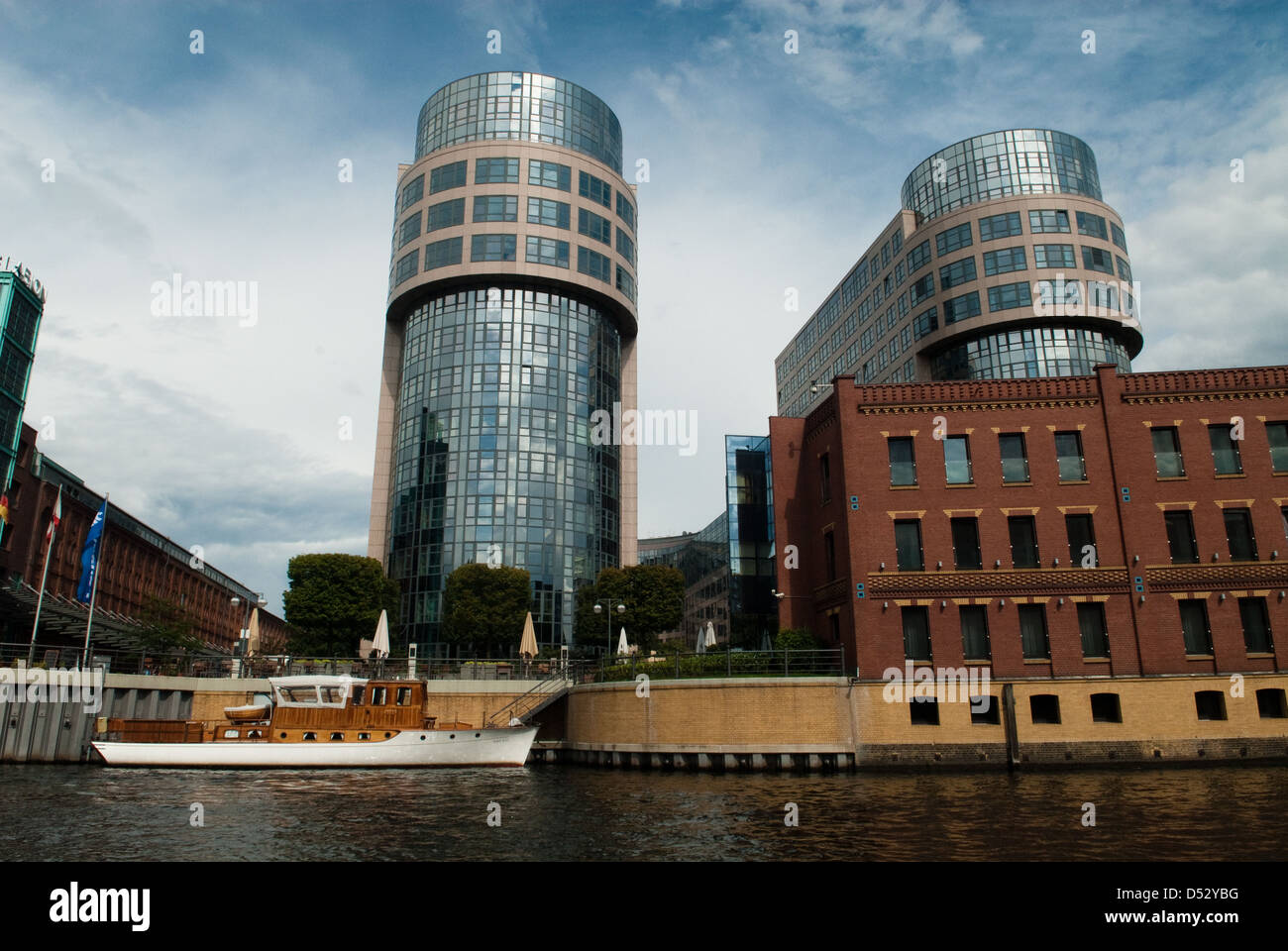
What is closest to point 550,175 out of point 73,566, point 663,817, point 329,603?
point 329,603

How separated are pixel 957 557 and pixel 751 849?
2375cm

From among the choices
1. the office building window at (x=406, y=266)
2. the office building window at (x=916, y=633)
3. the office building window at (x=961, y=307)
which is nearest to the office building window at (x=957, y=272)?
the office building window at (x=961, y=307)

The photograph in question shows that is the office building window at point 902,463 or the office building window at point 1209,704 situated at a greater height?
the office building window at point 902,463

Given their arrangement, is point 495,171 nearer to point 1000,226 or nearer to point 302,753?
point 1000,226

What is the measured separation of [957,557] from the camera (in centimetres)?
3725

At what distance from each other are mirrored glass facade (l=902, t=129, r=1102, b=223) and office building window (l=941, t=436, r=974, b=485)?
51.5 meters

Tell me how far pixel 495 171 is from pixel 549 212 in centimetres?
657

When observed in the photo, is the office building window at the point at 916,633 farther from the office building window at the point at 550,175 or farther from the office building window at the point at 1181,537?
the office building window at the point at 550,175

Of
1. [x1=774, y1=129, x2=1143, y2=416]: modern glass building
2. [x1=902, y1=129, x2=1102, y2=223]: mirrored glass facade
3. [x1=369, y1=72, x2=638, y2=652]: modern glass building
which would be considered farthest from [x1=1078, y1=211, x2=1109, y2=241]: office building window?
[x1=369, y1=72, x2=638, y2=652]: modern glass building

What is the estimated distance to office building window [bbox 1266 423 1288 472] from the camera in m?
36.5

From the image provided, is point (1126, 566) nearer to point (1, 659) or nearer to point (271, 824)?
point (271, 824)

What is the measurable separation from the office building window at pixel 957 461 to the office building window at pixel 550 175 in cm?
6131

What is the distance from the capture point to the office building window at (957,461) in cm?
3772
